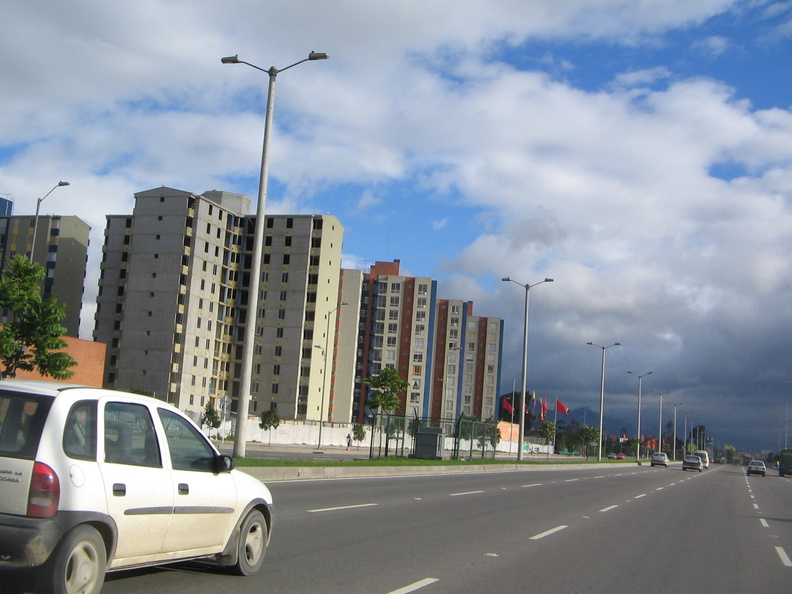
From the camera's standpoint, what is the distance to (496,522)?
15.2 metres

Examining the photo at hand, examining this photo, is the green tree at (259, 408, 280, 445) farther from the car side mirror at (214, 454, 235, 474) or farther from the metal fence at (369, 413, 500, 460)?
the car side mirror at (214, 454, 235, 474)

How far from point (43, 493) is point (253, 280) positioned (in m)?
16.3

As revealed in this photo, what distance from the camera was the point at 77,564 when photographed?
6.02 m

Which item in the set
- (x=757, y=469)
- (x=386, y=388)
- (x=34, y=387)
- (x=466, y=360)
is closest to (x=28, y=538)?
(x=34, y=387)

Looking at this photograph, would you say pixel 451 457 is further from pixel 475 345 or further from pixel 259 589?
pixel 475 345

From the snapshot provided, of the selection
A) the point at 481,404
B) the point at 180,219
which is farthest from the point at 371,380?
the point at 481,404

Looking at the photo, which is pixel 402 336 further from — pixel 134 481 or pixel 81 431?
pixel 81 431

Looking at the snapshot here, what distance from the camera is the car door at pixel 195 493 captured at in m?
7.05

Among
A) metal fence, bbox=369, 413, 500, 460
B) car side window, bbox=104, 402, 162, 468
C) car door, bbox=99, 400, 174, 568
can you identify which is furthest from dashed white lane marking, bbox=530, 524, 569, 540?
metal fence, bbox=369, 413, 500, 460

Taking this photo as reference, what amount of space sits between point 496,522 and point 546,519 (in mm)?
1779

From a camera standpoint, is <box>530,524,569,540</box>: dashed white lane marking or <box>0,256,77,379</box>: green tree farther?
<box>0,256,77,379</box>: green tree

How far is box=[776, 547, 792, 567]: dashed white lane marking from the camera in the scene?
12155mm

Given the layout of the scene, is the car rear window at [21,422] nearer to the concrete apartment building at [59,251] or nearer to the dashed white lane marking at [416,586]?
the dashed white lane marking at [416,586]

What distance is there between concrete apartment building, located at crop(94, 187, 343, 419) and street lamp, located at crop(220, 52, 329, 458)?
6298 cm
